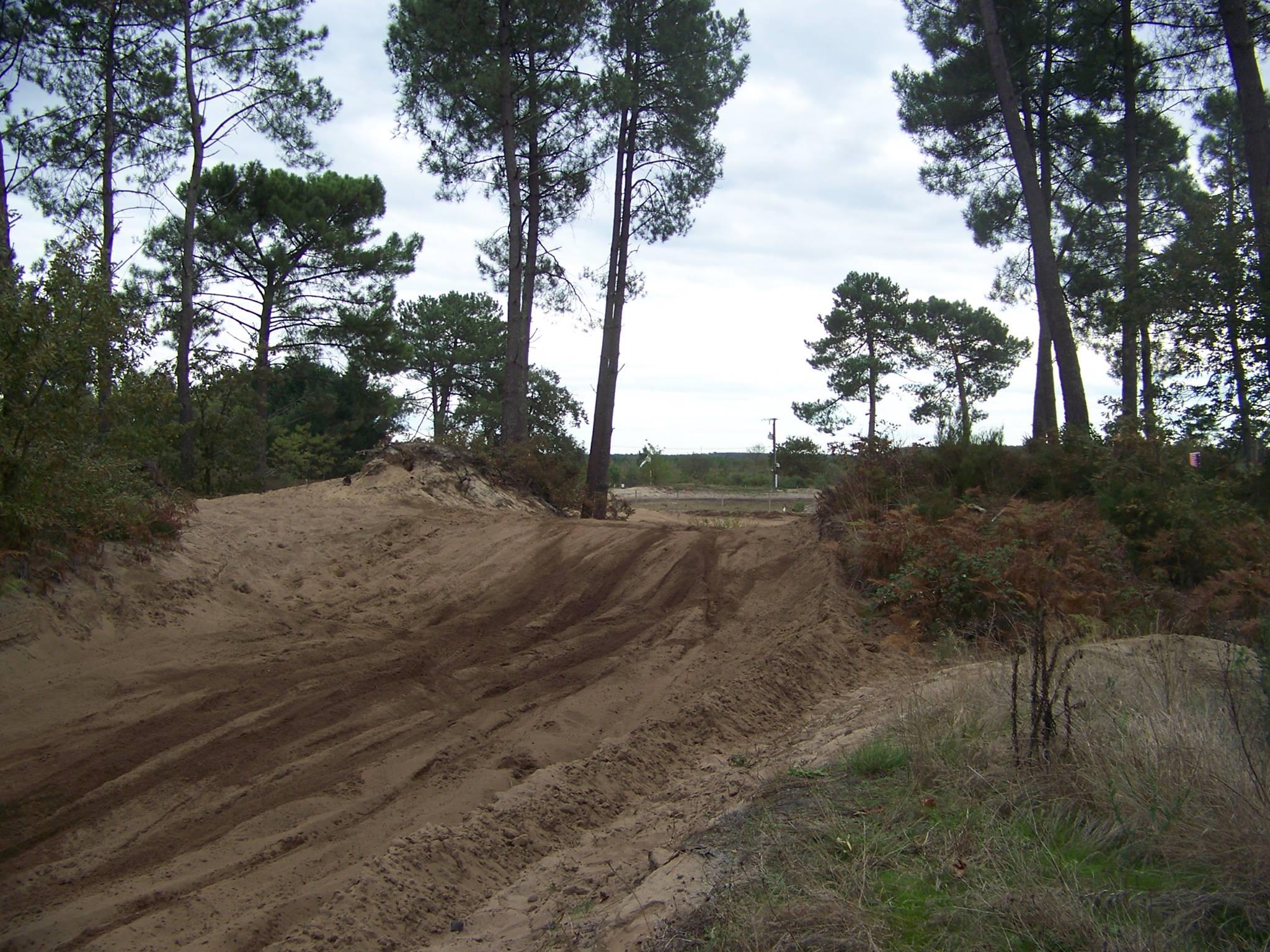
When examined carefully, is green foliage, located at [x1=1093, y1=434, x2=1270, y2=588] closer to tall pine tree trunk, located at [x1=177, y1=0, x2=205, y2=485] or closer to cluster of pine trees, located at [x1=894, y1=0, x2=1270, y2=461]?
cluster of pine trees, located at [x1=894, y1=0, x2=1270, y2=461]

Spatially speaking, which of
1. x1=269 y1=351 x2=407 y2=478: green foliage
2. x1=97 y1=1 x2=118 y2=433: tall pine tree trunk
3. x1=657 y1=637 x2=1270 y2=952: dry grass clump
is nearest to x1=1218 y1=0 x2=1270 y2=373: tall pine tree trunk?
x1=657 y1=637 x2=1270 y2=952: dry grass clump

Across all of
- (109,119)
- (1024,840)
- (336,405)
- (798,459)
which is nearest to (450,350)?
(336,405)

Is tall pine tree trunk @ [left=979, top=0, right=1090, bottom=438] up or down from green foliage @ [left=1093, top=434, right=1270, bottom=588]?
up

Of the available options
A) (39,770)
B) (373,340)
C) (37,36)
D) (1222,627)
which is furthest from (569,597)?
(373,340)

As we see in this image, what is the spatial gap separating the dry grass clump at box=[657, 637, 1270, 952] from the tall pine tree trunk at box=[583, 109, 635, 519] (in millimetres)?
14610

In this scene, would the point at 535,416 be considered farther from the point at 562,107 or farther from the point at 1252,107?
the point at 1252,107

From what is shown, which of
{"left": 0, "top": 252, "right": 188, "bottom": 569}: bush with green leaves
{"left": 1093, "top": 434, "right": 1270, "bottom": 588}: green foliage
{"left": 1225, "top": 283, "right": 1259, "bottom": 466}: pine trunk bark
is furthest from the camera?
{"left": 1225, "top": 283, "right": 1259, "bottom": 466}: pine trunk bark

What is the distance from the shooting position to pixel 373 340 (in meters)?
28.9

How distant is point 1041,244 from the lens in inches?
671

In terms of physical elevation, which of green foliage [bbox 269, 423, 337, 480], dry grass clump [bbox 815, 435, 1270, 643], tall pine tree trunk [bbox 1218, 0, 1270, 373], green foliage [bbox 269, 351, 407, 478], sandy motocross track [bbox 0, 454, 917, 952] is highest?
tall pine tree trunk [bbox 1218, 0, 1270, 373]

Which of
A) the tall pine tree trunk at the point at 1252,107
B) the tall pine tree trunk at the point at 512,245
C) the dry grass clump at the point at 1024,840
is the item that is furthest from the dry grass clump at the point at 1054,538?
the tall pine tree trunk at the point at 512,245

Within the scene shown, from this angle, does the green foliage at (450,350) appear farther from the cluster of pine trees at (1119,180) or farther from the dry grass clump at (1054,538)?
the dry grass clump at (1054,538)

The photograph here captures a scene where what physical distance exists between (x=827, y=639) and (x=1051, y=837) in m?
5.27

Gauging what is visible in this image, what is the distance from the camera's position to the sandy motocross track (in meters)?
4.34
